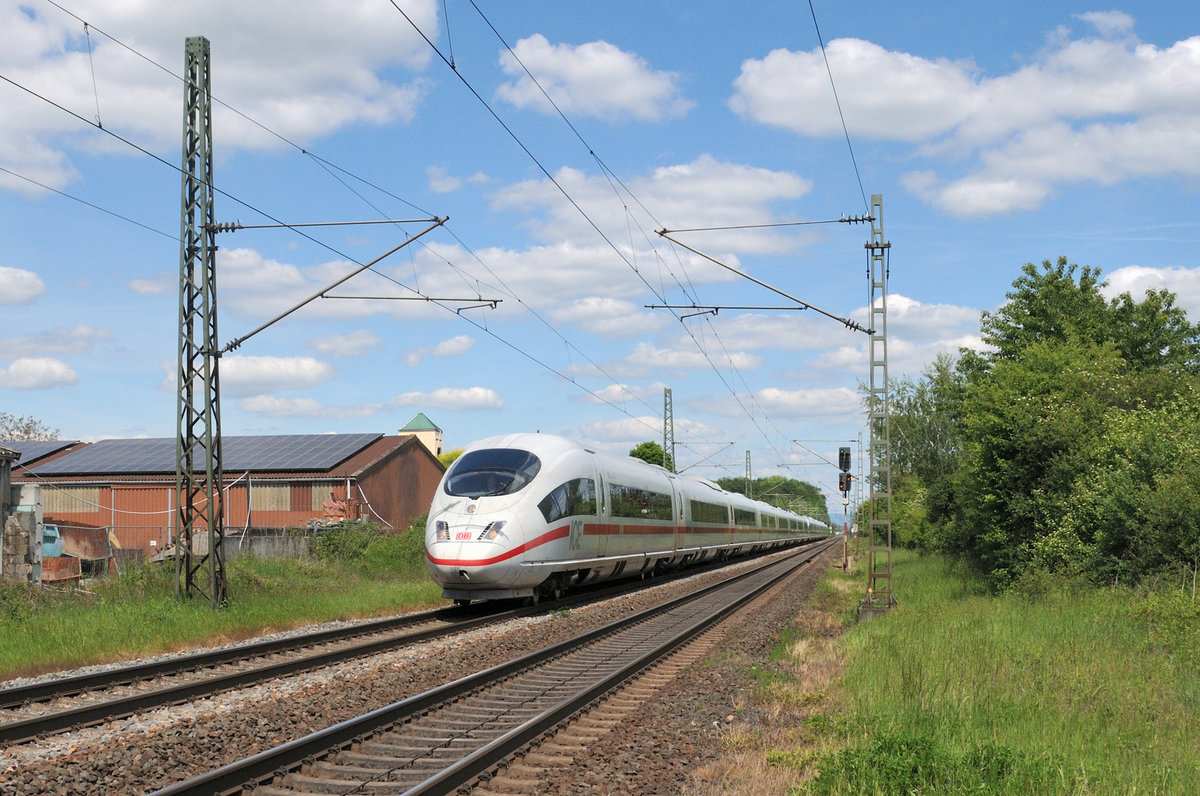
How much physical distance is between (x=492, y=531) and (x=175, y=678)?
25.3 feet

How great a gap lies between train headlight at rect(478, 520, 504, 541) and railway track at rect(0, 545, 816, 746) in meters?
1.82

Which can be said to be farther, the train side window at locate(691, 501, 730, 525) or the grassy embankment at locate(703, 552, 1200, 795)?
the train side window at locate(691, 501, 730, 525)

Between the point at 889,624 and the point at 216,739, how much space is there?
11577 mm

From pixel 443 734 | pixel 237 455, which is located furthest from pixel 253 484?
pixel 443 734

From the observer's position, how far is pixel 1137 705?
33.2 feet

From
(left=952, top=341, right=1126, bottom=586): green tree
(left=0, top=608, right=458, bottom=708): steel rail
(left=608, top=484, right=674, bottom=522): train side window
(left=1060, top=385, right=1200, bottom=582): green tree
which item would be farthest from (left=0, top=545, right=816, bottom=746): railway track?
(left=952, top=341, right=1126, bottom=586): green tree

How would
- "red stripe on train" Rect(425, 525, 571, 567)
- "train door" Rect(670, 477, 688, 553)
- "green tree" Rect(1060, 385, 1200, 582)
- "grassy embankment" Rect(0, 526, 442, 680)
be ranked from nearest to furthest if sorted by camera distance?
"grassy embankment" Rect(0, 526, 442, 680) → "green tree" Rect(1060, 385, 1200, 582) → "red stripe on train" Rect(425, 525, 571, 567) → "train door" Rect(670, 477, 688, 553)

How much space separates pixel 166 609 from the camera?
17.5 m

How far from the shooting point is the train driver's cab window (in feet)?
67.5

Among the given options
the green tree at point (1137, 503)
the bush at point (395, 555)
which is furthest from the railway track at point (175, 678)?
the green tree at point (1137, 503)

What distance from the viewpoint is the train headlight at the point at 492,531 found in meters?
19.2

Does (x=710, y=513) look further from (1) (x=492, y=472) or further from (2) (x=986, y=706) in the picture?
(2) (x=986, y=706)

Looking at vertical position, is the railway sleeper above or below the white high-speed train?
below

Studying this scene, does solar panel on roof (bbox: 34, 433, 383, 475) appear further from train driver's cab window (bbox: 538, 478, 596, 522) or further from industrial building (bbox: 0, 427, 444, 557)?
train driver's cab window (bbox: 538, 478, 596, 522)
